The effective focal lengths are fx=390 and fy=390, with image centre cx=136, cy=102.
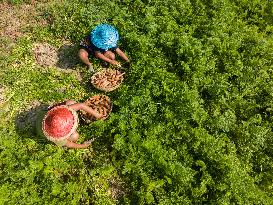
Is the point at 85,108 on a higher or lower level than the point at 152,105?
lower

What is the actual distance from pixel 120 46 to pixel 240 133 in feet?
9.68

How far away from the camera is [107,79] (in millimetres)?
7523

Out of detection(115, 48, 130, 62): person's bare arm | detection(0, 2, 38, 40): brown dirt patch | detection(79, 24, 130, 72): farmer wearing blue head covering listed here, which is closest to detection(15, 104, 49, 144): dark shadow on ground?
Result: detection(79, 24, 130, 72): farmer wearing blue head covering

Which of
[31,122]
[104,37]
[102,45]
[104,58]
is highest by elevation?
[104,37]

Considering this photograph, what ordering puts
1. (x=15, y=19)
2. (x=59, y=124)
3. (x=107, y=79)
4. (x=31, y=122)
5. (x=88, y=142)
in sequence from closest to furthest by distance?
(x=59, y=124)
(x=88, y=142)
(x=31, y=122)
(x=107, y=79)
(x=15, y=19)

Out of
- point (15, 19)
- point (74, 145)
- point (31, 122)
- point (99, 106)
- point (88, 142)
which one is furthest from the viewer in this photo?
point (15, 19)

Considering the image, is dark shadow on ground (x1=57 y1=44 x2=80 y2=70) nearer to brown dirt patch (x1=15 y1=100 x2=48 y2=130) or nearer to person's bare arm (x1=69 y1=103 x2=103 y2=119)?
brown dirt patch (x1=15 y1=100 x2=48 y2=130)

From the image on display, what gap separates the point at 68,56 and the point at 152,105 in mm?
2447

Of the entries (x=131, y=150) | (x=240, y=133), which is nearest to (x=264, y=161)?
(x=240, y=133)

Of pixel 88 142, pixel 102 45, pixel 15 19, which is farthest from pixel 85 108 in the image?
pixel 15 19

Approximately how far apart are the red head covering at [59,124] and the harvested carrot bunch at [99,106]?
28.0 inches

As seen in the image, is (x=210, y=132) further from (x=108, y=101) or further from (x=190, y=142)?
(x=108, y=101)

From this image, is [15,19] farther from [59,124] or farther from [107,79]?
[59,124]

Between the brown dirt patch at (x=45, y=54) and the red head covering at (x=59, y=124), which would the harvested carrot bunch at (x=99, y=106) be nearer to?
the red head covering at (x=59, y=124)
